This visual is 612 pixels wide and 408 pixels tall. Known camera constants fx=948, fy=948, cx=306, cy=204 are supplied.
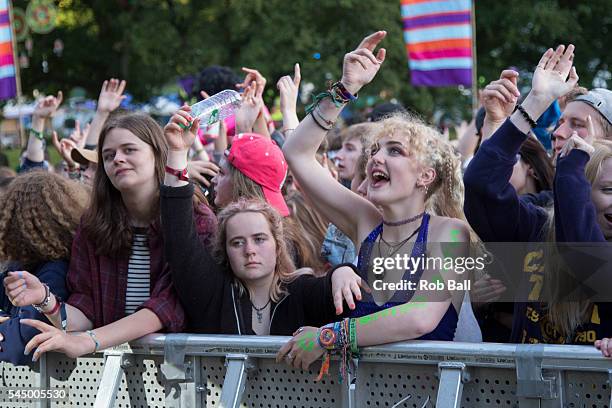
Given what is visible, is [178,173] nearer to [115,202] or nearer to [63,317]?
[115,202]

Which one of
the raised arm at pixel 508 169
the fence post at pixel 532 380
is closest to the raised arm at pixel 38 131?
the raised arm at pixel 508 169

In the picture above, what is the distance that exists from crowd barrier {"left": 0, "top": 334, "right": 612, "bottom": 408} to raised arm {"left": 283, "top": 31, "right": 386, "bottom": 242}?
718mm

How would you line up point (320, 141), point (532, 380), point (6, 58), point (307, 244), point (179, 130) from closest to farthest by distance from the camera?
point (532, 380)
point (179, 130)
point (320, 141)
point (307, 244)
point (6, 58)

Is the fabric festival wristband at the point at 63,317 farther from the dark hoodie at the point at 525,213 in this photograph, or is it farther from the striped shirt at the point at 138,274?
the dark hoodie at the point at 525,213

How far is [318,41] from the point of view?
1717 cm

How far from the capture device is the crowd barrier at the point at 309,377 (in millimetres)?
2719

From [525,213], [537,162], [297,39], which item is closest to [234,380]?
[525,213]

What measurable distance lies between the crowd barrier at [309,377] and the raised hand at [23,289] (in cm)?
28

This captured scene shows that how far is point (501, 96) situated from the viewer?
3443 millimetres

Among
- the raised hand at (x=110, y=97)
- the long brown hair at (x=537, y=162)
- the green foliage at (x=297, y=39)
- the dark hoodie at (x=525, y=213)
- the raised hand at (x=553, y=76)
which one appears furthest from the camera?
the green foliage at (x=297, y=39)

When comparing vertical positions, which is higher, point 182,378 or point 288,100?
point 288,100

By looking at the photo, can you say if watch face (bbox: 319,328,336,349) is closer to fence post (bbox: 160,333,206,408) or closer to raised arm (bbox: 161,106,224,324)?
fence post (bbox: 160,333,206,408)

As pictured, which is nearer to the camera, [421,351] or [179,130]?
[421,351]

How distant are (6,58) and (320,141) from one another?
280 inches
